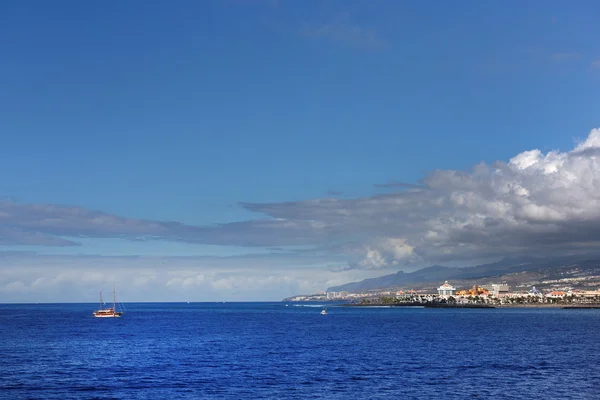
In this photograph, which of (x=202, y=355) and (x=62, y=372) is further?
(x=202, y=355)

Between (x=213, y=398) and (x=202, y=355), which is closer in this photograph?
(x=213, y=398)

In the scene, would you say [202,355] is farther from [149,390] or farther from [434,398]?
[434,398]

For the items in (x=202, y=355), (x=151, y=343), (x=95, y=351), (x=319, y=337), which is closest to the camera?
(x=202, y=355)

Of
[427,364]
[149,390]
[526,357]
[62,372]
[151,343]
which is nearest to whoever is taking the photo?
[149,390]

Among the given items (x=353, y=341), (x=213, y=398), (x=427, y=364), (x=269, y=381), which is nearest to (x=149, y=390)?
(x=213, y=398)

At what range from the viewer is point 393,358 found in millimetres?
83938

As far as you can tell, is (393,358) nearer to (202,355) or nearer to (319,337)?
(202,355)

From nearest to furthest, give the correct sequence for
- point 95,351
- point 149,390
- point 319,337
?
point 149,390 < point 95,351 < point 319,337

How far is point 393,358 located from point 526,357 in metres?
17.9

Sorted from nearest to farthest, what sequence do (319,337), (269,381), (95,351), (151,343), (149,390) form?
(149,390), (269,381), (95,351), (151,343), (319,337)

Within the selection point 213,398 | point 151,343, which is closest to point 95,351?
point 151,343

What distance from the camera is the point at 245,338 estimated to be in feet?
411

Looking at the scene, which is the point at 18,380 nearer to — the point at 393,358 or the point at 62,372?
the point at 62,372

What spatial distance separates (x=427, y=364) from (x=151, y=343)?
2155 inches
